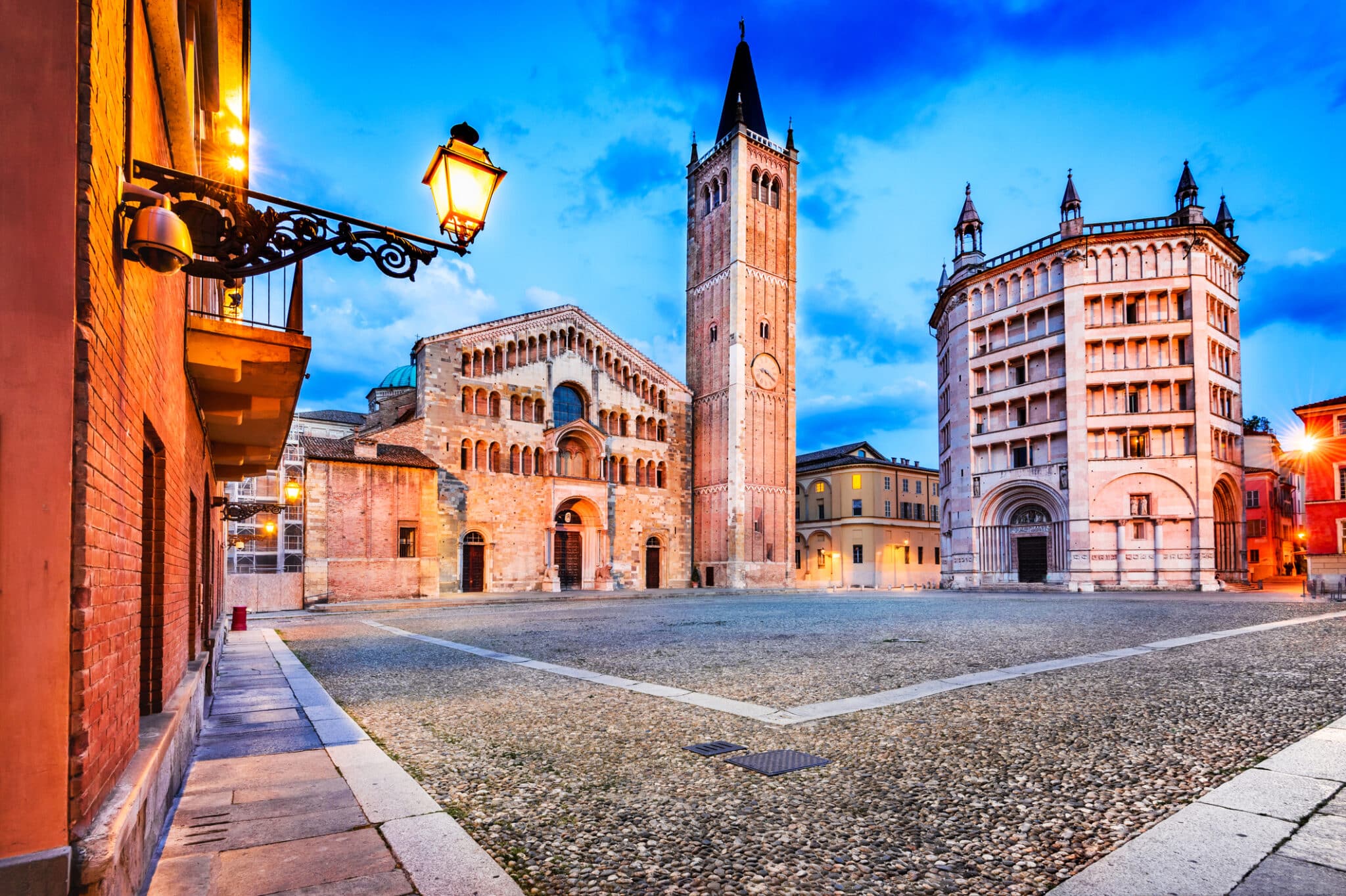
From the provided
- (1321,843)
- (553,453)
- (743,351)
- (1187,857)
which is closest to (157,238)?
(1187,857)

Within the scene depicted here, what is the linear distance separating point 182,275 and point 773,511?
43.3m

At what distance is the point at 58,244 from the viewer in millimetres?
2443

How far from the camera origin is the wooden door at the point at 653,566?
45000mm

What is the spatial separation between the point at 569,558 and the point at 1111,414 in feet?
104

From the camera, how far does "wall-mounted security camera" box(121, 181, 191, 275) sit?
2.92 m

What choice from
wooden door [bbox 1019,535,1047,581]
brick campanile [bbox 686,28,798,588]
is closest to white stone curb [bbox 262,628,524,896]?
brick campanile [bbox 686,28,798,588]

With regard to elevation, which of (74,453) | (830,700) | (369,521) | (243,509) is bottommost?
(830,700)

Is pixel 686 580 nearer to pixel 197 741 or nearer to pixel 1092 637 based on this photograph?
pixel 1092 637

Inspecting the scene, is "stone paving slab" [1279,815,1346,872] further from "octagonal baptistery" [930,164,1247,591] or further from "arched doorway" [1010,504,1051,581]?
"arched doorway" [1010,504,1051,581]

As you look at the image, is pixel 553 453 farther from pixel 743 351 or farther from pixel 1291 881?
pixel 1291 881

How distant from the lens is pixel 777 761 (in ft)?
18.8

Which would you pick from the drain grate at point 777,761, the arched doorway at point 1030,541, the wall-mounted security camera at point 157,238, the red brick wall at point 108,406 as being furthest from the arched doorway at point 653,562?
the wall-mounted security camera at point 157,238

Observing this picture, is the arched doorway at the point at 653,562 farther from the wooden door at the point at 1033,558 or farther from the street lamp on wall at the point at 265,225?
the street lamp on wall at the point at 265,225

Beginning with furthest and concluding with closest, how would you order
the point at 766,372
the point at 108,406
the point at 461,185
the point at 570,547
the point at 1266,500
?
the point at 1266,500
the point at 766,372
the point at 570,547
the point at 461,185
the point at 108,406
